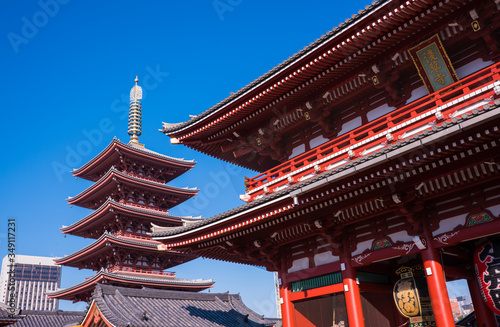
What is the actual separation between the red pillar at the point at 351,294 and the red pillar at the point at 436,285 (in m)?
2.13

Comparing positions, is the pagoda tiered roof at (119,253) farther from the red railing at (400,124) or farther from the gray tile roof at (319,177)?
the red railing at (400,124)

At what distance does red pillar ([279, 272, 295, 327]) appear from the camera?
12.5 metres

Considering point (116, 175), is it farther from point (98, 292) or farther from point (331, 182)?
point (331, 182)

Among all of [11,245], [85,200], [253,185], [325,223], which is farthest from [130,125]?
[325,223]

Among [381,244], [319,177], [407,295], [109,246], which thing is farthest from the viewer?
[109,246]

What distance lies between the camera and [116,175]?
111 feet

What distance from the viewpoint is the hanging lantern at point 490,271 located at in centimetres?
870

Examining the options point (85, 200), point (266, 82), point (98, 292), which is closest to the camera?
point (266, 82)

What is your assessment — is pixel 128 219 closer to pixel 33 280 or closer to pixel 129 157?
pixel 129 157

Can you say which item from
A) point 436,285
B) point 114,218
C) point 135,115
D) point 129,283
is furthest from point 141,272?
point 436,285

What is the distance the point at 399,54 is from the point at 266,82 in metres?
3.93

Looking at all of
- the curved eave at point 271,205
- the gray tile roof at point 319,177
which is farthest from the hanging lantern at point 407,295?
→ the gray tile roof at point 319,177

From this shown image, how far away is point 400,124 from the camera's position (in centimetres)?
1027

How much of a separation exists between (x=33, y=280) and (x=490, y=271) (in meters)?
181
